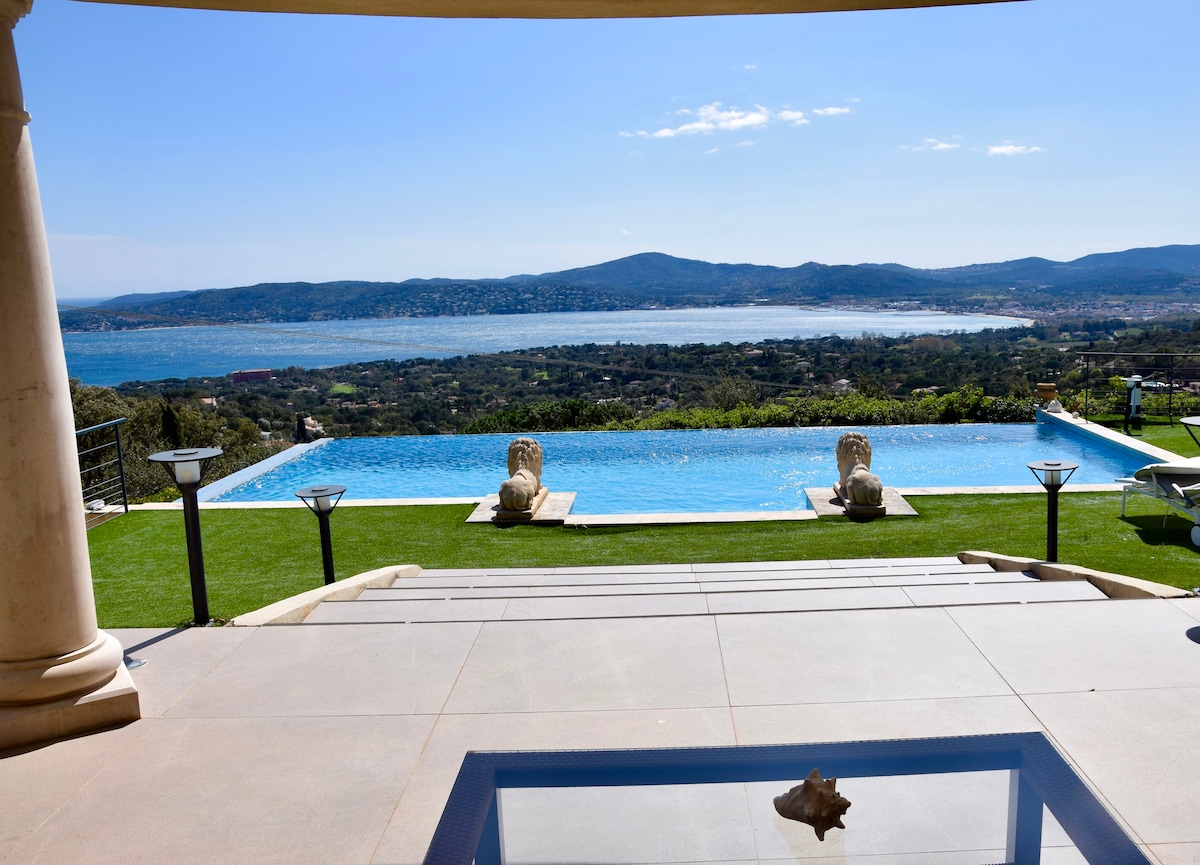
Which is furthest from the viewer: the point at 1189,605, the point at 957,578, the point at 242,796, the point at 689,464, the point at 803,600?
the point at 689,464

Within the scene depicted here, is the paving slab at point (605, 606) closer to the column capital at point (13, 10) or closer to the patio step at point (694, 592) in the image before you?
the patio step at point (694, 592)

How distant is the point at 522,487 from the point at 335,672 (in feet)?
19.4

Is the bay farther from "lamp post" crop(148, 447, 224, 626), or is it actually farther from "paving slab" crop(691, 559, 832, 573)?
"lamp post" crop(148, 447, 224, 626)

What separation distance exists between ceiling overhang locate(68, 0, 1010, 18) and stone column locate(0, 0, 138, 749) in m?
1.15

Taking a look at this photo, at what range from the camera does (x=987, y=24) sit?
786 centimetres

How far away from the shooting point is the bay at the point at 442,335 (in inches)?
1458

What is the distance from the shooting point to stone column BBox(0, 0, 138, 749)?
324 centimetres

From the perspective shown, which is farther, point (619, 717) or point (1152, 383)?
point (1152, 383)

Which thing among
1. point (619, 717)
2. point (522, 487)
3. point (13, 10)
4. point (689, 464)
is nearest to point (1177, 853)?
point (619, 717)

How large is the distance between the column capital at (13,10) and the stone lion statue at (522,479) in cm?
693

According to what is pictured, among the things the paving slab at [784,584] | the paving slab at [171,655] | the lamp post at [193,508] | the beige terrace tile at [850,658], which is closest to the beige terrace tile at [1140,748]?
the beige terrace tile at [850,658]

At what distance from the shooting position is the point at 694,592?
213 inches

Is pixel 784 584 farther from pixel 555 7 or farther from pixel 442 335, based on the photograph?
pixel 442 335

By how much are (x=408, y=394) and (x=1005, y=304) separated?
3335cm
